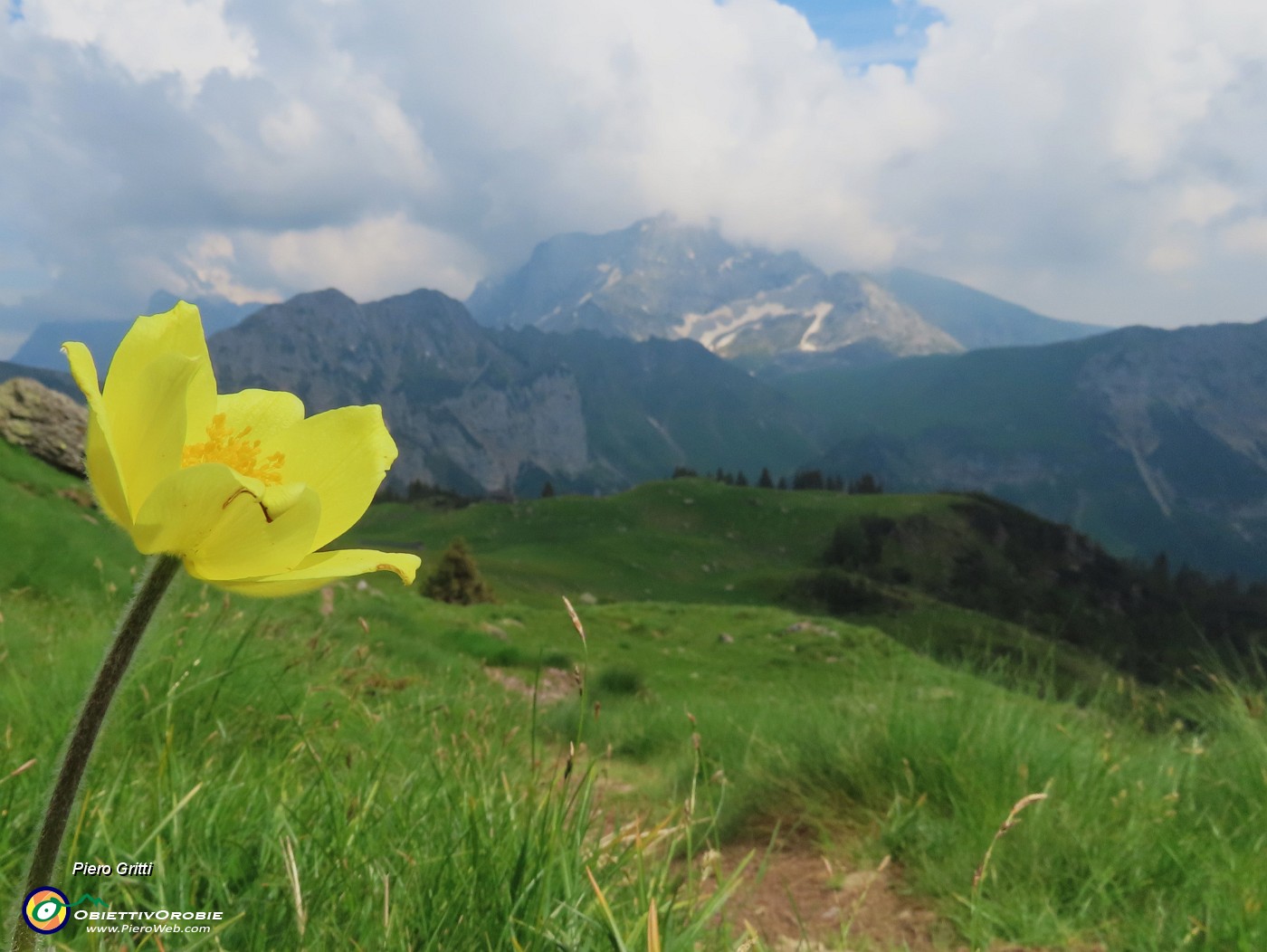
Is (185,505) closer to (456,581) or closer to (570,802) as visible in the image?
(570,802)

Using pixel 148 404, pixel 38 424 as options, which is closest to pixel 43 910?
pixel 148 404

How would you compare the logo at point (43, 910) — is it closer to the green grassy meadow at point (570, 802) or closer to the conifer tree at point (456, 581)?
the green grassy meadow at point (570, 802)

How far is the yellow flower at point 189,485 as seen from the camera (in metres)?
0.98

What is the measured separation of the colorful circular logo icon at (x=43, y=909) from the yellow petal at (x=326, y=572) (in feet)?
1.36

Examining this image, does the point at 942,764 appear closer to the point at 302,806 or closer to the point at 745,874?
the point at 745,874

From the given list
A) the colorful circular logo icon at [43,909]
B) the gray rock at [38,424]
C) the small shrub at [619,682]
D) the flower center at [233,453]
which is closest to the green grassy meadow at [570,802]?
the flower center at [233,453]

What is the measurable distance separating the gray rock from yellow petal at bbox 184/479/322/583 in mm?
17599

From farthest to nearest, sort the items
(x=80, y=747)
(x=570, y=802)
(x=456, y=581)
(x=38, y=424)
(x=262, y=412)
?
(x=456, y=581) → (x=38, y=424) → (x=570, y=802) → (x=262, y=412) → (x=80, y=747)

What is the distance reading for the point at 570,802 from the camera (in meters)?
2.10

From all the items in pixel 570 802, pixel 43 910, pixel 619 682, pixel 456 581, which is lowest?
pixel 456 581

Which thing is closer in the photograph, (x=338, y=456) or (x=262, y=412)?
(x=338, y=456)

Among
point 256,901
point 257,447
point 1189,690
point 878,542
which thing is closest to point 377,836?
point 256,901

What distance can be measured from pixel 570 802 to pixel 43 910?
1.30 meters

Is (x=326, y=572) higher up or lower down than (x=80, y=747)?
higher up
